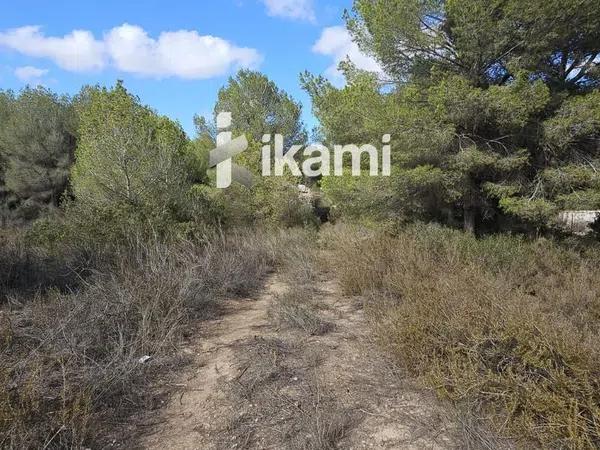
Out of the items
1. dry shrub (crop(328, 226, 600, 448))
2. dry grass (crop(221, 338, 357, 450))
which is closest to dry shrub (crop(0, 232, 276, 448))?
dry grass (crop(221, 338, 357, 450))

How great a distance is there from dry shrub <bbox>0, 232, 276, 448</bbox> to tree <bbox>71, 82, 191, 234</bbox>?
15.2 feet

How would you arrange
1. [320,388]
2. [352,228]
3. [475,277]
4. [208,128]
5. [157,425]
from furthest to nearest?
[208,128] < [352,228] < [475,277] < [320,388] < [157,425]

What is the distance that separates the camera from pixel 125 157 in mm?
10359

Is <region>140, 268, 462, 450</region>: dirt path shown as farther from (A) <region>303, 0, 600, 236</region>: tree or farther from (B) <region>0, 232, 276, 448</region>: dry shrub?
(A) <region>303, 0, 600, 236</region>: tree

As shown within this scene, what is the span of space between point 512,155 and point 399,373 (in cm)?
613

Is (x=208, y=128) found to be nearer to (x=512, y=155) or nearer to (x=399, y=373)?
(x=512, y=155)

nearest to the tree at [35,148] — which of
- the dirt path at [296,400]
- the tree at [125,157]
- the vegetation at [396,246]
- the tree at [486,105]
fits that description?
the vegetation at [396,246]

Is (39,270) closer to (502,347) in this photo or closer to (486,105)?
(502,347)

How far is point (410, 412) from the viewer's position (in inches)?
119

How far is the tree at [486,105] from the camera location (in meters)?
7.66

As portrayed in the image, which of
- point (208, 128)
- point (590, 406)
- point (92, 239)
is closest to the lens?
point (590, 406)

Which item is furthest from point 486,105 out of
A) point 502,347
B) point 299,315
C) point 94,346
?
point 94,346

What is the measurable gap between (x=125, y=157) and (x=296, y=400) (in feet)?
29.0

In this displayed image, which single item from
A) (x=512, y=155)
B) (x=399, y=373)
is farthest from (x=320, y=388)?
(x=512, y=155)
